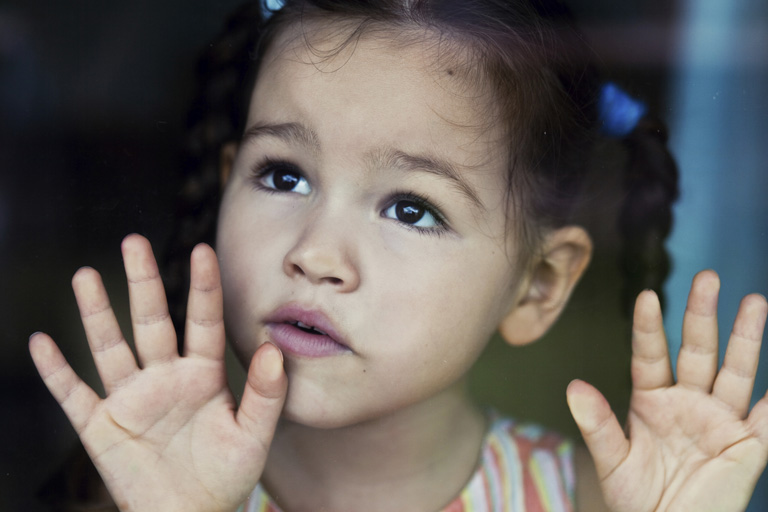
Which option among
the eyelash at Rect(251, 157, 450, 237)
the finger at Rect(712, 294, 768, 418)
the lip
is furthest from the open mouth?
the finger at Rect(712, 294, 768, 418)

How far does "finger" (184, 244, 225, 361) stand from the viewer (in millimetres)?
608

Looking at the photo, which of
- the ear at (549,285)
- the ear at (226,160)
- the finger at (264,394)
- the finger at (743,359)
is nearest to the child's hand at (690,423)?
the finger at (743,359)

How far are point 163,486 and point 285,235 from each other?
0.69 ft

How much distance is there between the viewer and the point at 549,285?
2.50 ft

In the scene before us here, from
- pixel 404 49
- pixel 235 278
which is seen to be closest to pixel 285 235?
pixel 235 278

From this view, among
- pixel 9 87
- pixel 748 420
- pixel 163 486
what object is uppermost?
pixel 9 87

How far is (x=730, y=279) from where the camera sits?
0.69m

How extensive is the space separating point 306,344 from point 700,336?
0.31 m

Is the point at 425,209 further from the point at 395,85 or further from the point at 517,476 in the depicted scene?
the point at 517,476

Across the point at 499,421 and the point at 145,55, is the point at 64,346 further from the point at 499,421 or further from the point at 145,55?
the point at 499,421

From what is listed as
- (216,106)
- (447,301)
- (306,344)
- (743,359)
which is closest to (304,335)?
(306,344)

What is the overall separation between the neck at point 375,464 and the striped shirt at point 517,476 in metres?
0.01

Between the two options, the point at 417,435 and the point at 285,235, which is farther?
the point at 417,435

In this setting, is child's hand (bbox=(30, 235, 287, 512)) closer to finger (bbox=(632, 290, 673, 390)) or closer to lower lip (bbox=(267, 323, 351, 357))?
lower lip (bbox=(267, 323, 351, 357))
